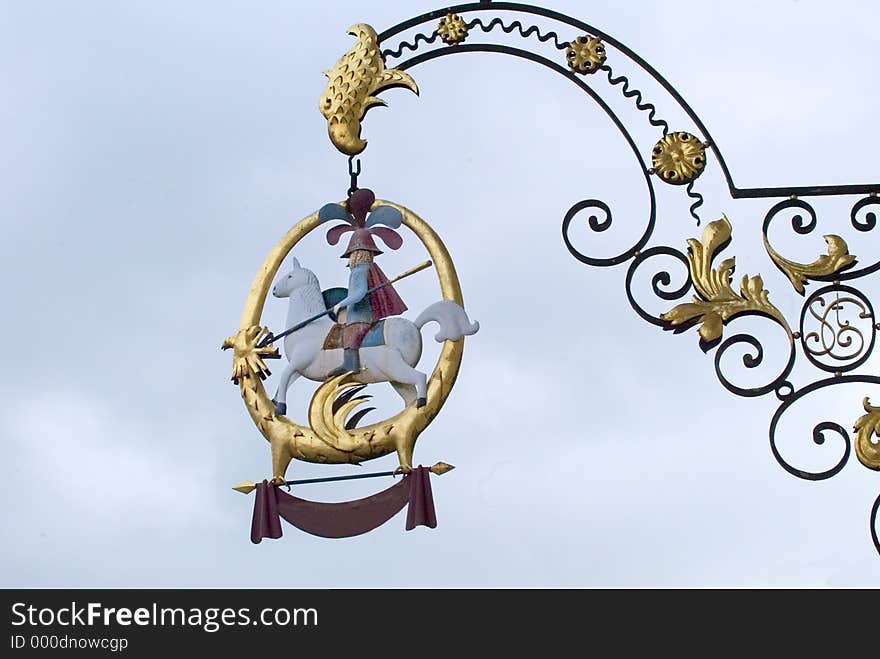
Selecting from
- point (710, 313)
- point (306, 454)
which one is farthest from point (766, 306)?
point (306, 454)

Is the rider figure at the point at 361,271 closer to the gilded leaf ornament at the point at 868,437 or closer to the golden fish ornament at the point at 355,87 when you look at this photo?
the golden fish ornament at the point at 355,87

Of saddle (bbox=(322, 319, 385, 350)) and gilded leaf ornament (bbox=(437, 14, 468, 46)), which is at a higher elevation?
gilded leaf ornament (bbox=(437, 14, 468, 46))

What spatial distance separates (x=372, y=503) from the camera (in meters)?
8.09

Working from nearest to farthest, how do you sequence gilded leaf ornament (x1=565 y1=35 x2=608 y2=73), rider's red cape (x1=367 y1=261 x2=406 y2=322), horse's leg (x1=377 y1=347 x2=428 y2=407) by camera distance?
horse's leg (x1=377 y1=347 x2=428 y2=407) < rider's red cape (x1=367 y1=261 x2=406 y2=322) < gilded leaf ornament (x1=565 y1=35 x2=608 y2=73)

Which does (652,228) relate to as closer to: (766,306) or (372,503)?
(766,306)

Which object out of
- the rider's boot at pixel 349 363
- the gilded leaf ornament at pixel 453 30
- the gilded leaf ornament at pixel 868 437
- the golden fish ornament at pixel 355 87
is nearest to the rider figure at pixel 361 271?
the rider's boot at pixel 349 363

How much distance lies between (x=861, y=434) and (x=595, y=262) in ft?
3.39

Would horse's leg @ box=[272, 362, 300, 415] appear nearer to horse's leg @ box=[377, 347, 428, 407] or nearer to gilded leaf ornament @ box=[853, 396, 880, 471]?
horse's leg @ box=[377, 347, 428, 407]

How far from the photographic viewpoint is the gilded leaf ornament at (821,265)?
815 cm

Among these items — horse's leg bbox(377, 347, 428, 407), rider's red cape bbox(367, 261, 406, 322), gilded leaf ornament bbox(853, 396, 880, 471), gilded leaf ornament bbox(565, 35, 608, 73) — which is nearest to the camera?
gilded leaf ornament bbox(853, 396, 880, 471)

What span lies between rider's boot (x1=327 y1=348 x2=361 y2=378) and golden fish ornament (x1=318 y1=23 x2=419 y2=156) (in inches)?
28.4

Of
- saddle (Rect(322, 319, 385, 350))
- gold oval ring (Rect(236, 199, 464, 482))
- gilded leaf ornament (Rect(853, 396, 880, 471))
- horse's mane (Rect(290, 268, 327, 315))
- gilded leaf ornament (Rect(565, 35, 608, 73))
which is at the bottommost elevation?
gilded leaf ornament (Rect(853, 396, 880, 471))

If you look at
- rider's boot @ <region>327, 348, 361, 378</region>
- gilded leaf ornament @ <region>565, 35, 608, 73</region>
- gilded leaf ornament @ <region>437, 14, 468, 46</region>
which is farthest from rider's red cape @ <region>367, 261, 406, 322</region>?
gilded leaf ornament @ <region>565, 35, 608, 73</region>

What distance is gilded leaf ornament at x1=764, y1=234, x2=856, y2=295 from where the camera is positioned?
26.7 ft
